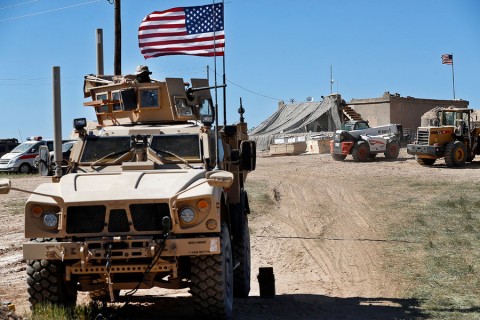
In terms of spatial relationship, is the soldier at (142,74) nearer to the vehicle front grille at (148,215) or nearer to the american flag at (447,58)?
the vehicle front grille at (148,215)

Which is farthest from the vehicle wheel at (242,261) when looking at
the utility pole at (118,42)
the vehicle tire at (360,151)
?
the vehicle tire at (360,151)

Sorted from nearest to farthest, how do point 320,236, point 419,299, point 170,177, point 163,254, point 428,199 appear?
1. point 163,254
2. point 170,177
3. point 419,299
4. point 320,236
5. point 428,199

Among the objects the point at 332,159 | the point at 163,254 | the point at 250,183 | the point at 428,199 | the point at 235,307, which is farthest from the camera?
the point at 332,159

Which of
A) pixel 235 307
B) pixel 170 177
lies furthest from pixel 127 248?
pixel 235 307

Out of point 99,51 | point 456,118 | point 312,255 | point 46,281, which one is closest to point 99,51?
point 99,51

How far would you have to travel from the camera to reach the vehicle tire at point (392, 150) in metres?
35.1

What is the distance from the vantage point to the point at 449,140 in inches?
1233

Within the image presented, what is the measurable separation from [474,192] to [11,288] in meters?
16.5

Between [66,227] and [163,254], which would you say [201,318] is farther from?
[66,227]

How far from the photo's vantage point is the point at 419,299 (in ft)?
34.6

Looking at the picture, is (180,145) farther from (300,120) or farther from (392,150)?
(300,120)

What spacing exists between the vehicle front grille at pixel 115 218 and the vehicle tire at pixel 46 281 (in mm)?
325

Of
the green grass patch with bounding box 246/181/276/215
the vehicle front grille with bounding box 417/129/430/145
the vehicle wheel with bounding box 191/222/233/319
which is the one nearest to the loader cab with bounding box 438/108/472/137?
the vehicle front grille with bounding box 417/129/430/145

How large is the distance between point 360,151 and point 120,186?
88.8 ft
